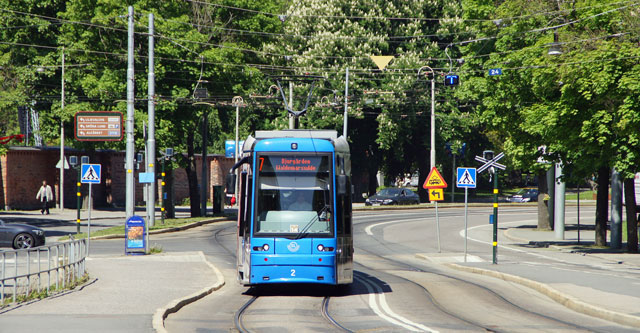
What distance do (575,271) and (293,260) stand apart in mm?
10111

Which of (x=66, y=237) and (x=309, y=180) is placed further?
(x=66, y=237)

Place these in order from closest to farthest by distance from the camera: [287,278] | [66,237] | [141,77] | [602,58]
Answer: [287,278] < [602,58] < [66,237] < [141,77]

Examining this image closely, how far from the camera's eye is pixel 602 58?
24.0 meters

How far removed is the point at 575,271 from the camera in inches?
874

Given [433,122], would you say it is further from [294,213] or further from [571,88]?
[294,213]

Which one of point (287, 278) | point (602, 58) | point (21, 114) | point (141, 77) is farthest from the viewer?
point (21, 114)

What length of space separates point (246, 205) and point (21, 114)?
50.4 metres

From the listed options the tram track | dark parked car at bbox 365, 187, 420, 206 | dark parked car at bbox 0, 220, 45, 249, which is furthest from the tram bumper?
dark parked car at bbox 365, 187, 420, 206

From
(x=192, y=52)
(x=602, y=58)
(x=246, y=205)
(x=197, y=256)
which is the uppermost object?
(x=192, y=52)

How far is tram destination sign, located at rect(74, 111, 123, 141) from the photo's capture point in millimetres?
30125

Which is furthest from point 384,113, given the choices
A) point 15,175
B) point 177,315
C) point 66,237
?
point 177,315

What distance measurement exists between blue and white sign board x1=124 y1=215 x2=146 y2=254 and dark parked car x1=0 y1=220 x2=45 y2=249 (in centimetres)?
545

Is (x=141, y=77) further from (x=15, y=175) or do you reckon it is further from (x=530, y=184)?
(x=530, y=184)

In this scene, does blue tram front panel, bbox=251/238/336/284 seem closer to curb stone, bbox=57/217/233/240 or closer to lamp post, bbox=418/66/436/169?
curb stone, bbox=57/217/233/240
